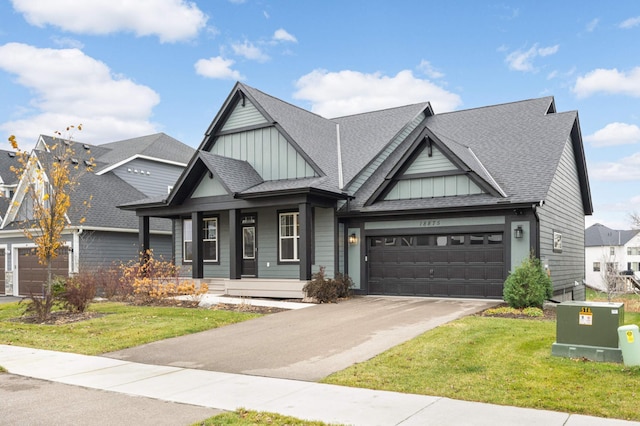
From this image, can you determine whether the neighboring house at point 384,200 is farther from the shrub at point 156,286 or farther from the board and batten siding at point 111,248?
the board and batten siding at point 111,248

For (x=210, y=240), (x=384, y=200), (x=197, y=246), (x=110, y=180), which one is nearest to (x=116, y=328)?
(x=197, y=246)

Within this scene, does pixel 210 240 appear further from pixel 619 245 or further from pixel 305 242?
pixel 619 245

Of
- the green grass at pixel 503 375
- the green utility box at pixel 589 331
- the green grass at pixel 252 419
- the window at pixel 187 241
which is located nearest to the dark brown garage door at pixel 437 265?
the green grass at pixel 503 375

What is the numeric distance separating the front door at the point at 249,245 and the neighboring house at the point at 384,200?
0.19 feet

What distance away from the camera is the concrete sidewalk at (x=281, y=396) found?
5765mm

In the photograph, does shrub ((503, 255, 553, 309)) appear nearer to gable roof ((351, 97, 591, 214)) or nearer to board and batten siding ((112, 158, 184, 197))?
gable roof ((351, 97, 591, 214))

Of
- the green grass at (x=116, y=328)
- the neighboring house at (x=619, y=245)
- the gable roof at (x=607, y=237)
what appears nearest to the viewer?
the green grass at (x=116, y=328)

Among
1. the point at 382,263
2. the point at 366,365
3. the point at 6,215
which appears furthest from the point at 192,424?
the point at 6,215

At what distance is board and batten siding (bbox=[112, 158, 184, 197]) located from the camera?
29130mm

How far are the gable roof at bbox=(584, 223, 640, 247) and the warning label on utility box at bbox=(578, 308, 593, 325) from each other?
68595mm

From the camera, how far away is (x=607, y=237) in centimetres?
7125

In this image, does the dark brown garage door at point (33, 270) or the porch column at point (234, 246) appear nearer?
the porch column at point (234, 246)

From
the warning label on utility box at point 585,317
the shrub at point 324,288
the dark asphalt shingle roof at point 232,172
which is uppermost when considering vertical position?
the dark asphalt shingle roof at point 232,172

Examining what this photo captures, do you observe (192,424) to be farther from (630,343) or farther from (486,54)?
(486,54)
